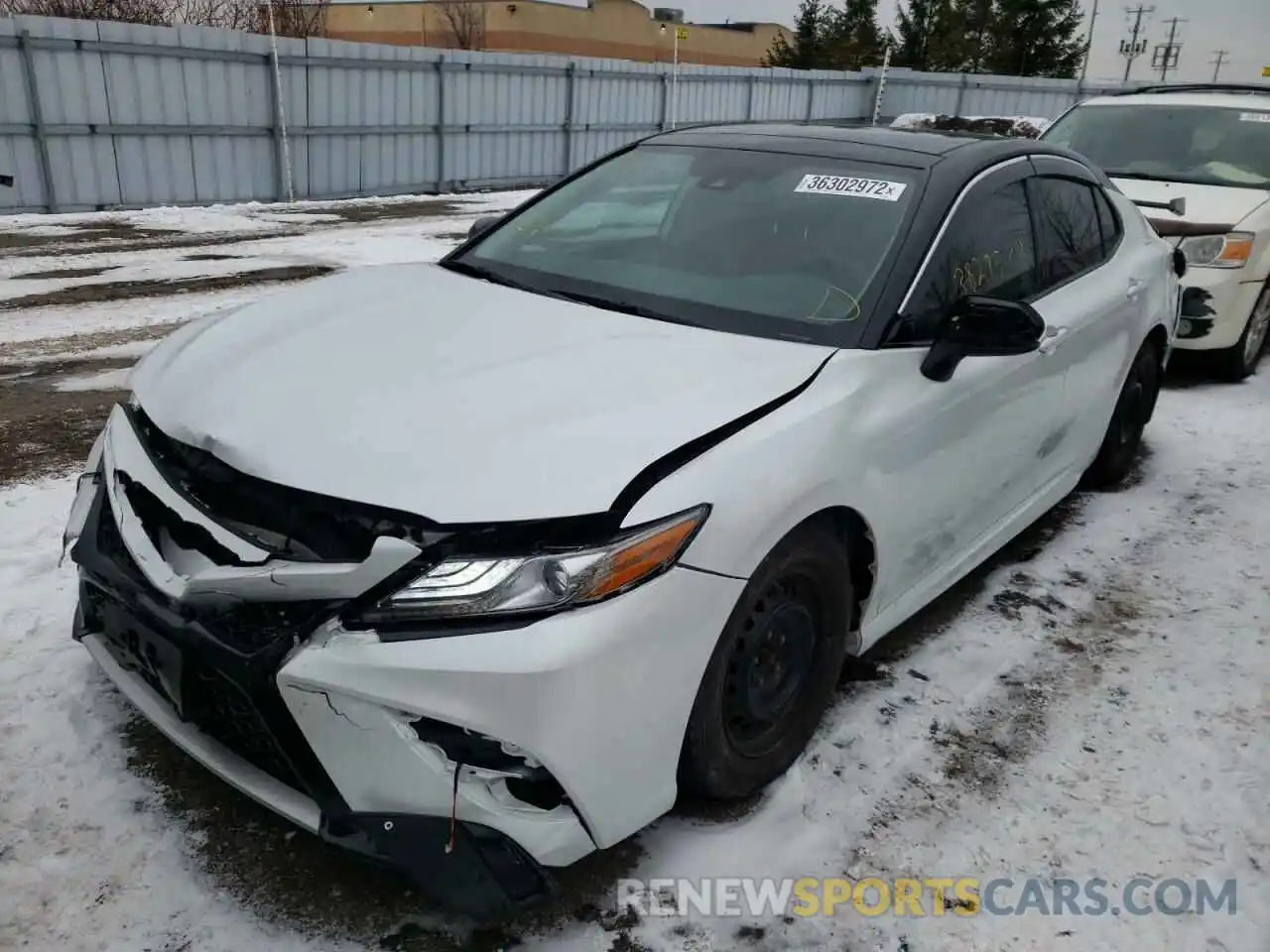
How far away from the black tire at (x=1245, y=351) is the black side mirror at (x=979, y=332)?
4872 millimetres

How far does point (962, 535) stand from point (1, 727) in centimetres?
283

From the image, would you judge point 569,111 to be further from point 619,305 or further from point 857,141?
point 619,305

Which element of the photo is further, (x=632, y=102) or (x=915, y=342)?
(x=632, y=102)

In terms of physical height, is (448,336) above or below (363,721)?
above

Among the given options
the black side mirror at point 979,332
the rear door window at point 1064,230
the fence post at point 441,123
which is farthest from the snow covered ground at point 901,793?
the fence post at point 441,123

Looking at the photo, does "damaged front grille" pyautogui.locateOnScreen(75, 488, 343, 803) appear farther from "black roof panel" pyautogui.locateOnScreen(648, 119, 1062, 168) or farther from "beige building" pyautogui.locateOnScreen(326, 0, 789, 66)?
"beige building" pyautogui.locateOnScreen(326, 0, 789, 66)

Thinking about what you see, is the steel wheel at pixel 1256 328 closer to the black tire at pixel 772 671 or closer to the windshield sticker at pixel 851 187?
the windshield sticker at pixel 851 187

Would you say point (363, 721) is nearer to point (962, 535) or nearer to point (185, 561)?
point (185, 561)

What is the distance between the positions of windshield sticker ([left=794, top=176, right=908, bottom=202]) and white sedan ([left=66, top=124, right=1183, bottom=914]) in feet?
0.05

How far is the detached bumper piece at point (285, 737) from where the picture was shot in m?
1.95

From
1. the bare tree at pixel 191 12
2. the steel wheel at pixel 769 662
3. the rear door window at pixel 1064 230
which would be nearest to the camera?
the steel wheel at pixel 769 662

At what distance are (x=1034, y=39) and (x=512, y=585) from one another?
51.1m

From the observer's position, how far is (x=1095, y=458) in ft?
15.4

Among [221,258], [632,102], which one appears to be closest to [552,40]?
[632,102]
